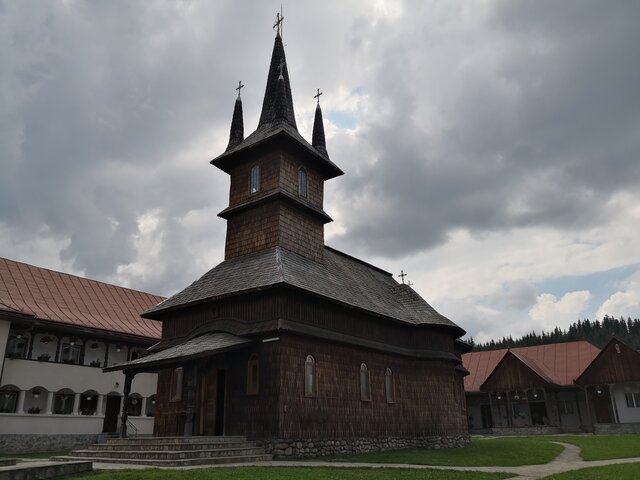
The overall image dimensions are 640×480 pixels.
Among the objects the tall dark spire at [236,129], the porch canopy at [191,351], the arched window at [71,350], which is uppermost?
the tall dark spire at [236,129]

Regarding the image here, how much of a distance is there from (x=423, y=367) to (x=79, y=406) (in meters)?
18.8

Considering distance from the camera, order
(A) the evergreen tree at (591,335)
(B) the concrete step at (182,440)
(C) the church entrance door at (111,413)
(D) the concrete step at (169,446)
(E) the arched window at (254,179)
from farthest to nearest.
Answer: (A) the evergreen tree at (591,335)
(C) the church entrance door at (111,413)
(E) the arched window at (254,179)
(B) the concrete step at (182,440)
(D) the concrete step at (169,446)

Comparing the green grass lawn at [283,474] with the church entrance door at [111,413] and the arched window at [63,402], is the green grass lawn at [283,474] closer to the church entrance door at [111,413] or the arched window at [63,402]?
the arched window at [63,402]

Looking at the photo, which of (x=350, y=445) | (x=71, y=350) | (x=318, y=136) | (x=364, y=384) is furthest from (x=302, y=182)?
(x=71, y=350)

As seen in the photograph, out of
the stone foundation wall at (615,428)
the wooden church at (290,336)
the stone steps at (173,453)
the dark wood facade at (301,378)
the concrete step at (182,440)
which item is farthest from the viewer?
the stone foundation wall at (615,428)

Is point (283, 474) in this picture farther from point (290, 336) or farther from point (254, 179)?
point (254, 179)

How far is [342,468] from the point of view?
49.1 ft

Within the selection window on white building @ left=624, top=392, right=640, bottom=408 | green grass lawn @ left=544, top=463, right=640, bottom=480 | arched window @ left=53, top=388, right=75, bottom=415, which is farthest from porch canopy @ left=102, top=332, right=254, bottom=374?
window on white building @ left=624, top=392, right=640, bottom=408

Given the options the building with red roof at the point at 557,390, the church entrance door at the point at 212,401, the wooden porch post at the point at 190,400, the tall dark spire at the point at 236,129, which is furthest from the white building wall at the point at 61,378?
the building with red roof at the point at 557,390

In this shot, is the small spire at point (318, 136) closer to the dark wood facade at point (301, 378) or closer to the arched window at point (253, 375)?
the dark wood facade at point (301, 378)

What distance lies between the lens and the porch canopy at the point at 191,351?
1792cm

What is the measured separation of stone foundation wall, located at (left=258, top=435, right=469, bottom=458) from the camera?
1864 centimetres

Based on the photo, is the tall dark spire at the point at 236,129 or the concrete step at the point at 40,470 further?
the tall dark spire at the point at 236,129

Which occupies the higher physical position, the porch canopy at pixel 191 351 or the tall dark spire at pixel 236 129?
the tall dark spire at pixel 236 129
